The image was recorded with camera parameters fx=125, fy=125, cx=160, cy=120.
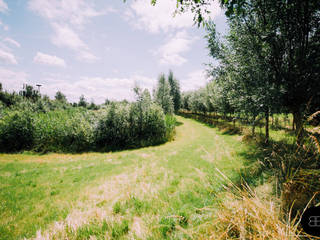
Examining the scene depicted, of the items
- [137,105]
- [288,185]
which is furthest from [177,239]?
[137,105]

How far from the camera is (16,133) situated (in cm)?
1360

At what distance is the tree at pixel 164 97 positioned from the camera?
89.2ft

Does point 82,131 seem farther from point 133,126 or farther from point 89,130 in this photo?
point 133,126

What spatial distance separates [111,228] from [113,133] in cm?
1208

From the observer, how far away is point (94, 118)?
1434 centimetres

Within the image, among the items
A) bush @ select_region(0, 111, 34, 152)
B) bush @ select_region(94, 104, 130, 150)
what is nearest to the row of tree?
bush @ select_region(94, 104, 130, 150)

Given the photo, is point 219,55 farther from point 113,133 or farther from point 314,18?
point 113,133

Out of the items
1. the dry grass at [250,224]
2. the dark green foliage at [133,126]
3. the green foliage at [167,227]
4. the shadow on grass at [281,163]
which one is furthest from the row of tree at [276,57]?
the dark green foliage at [133,126]

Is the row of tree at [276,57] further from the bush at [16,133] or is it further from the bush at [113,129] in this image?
the bush at [16,133]

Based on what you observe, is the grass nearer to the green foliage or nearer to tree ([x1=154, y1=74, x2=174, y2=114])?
the green foliage

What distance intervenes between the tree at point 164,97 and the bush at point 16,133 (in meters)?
20.2

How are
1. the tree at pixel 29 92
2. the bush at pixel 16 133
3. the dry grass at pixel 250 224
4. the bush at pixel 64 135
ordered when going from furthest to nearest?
1. the tree at pixel 29 92
2. the bush at pixel 16 133
3. the bush at pixel 64 135
4. the dry grass at pixel 250 224

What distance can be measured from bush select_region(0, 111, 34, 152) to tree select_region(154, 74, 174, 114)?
66.3 feet

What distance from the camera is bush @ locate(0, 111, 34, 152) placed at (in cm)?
1341
